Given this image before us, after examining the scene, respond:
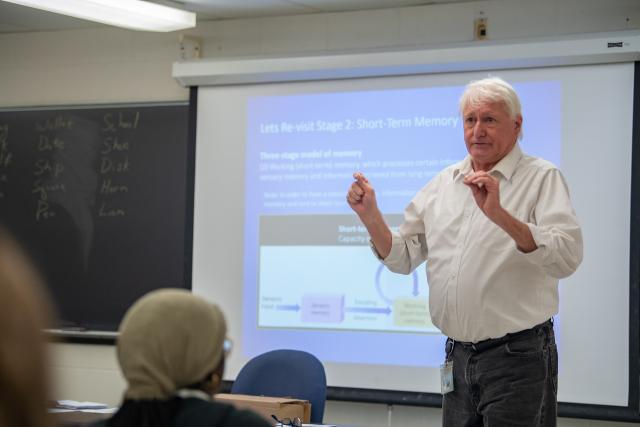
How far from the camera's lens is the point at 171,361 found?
5.08ft

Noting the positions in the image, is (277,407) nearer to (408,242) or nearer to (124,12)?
(408,242)

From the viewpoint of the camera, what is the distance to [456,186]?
282cm

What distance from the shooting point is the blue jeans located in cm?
250

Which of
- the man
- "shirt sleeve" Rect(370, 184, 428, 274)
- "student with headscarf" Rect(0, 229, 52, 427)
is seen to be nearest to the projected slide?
"shirt sleeve" Rect(370, 184, 428, 274)

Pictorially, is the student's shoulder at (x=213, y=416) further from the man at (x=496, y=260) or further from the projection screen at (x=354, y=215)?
the projection screen at (x=354, y=215)

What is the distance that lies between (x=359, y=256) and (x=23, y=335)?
4197 millimetres

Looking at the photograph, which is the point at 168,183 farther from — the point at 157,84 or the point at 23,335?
the point at 23,335

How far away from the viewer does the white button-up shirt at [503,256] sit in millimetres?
2518

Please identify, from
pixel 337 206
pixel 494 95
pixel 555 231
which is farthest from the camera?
pixel 337 206

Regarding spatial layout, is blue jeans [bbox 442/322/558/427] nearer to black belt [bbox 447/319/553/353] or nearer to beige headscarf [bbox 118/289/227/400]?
black belt [bbox 447/319/553/353]

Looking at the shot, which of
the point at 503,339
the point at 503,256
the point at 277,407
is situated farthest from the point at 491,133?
the point at 277,407

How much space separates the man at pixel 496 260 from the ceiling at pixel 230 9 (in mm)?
2355

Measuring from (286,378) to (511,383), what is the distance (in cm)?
145

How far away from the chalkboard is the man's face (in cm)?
282
